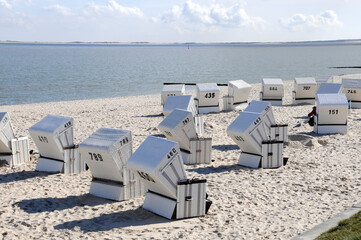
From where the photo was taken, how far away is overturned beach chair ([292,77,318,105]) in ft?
95.4

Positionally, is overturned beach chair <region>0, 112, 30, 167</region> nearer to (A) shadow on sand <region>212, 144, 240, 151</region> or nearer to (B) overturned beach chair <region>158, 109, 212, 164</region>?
(B) overturned beach chair <region>158, 109, 212, 164</region>

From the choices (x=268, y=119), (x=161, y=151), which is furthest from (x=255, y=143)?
(x=161, y=151)

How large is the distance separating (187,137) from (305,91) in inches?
642

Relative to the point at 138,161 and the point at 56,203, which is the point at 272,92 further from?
the point at 138,161

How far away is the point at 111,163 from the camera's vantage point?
11.1m

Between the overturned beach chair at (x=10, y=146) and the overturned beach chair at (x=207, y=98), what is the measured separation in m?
12.6

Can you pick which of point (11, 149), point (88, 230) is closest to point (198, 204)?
point (88, 230)

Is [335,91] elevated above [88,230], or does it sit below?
above

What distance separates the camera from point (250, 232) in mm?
9492

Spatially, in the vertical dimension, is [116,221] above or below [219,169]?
below

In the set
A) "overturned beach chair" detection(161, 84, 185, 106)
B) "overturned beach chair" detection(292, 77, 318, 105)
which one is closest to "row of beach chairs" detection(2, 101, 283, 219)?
"overturned beach chair" detection(161, 84, 185, 106)

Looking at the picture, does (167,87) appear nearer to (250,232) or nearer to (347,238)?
(250,232)

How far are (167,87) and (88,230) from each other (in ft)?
57.4

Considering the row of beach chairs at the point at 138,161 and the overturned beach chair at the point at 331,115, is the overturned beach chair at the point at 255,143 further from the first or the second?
the overturned beach chair at the point at 331,115
